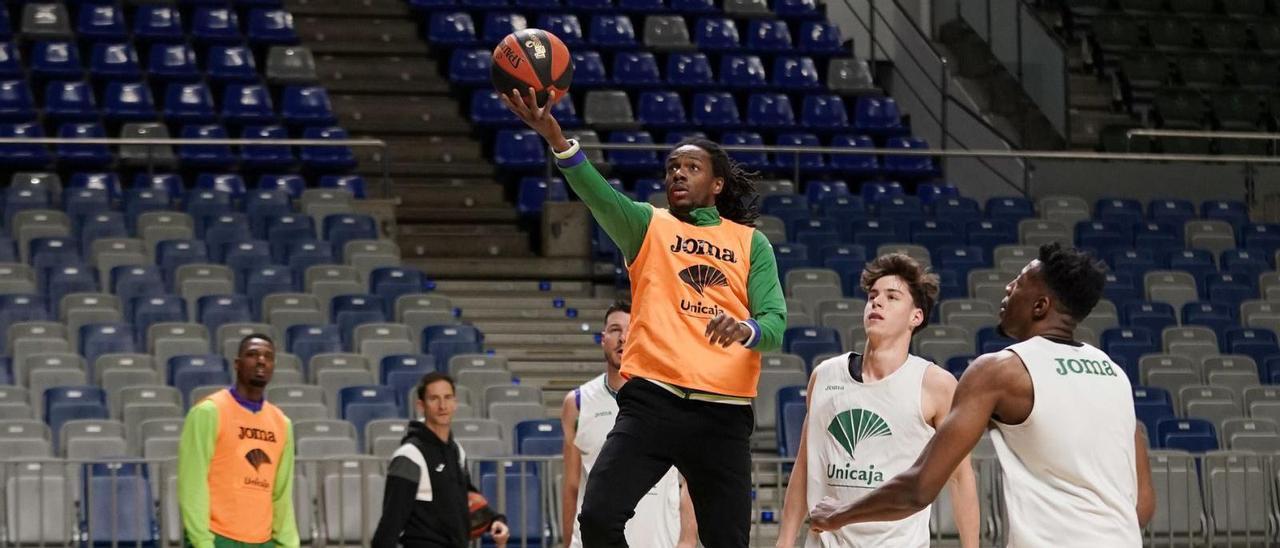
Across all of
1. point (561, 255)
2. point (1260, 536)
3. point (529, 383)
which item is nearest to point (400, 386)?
point (529, 383)

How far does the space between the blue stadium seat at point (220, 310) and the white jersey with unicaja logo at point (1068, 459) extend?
29.7ft

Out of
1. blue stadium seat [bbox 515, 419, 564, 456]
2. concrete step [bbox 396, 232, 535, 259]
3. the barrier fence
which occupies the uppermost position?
concrete step [bbox 396, 232, 535, 259]

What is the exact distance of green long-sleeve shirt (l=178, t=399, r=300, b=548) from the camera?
757cm

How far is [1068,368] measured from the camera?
14.9 ft

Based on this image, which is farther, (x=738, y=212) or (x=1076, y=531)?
(x=738, y=212)

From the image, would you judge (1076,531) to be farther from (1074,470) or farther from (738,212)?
(738,212)

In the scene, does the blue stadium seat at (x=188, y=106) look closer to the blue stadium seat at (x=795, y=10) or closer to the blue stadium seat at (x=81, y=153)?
the blue stadium seat at (x=81, y=153)

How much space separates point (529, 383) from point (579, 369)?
0.51m

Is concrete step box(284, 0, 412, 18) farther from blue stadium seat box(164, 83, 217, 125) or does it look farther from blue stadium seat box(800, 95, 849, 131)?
blue stadium seat box(800, 95, 849, 131)

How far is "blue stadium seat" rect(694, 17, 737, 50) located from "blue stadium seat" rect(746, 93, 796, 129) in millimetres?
1108

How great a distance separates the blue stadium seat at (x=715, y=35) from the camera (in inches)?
786

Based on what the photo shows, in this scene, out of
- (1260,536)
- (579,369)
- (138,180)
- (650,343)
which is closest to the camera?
(650,343)

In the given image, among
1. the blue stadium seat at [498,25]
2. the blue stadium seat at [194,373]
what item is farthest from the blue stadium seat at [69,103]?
the blue stadium seat at [194,373]

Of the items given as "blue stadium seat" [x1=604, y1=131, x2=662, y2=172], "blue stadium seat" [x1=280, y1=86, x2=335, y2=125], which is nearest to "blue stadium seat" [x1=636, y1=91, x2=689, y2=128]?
"blue stadium seat" [x1=604, y1=131, x2=662, y2=172]
